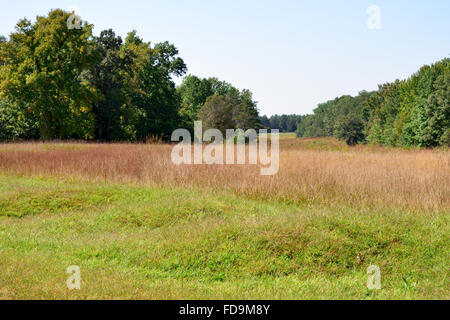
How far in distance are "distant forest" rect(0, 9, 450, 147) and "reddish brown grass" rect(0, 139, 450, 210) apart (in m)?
10.7

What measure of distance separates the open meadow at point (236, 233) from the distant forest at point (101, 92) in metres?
15.4

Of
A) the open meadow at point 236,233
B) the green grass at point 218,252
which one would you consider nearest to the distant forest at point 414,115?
the open meadow at point 236,233

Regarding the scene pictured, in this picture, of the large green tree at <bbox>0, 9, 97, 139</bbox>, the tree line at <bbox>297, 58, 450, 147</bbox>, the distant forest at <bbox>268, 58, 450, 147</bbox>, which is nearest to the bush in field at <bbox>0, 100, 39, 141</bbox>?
the large green tree at <bbox>0, 9, 97, 139</bbox>

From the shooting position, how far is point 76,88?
31.2m

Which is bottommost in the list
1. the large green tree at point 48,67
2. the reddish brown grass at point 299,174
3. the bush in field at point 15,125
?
the reddish brown grass at point 299,174

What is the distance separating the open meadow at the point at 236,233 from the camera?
573cm

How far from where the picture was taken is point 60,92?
104 feet

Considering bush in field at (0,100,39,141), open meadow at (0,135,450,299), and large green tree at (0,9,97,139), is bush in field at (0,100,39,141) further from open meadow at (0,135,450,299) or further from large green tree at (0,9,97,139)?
open meadow at (0,135,450,299)

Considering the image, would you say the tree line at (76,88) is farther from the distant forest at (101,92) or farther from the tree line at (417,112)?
the tree line at (417,112)

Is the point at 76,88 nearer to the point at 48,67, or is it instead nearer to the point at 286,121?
the point at 48,67

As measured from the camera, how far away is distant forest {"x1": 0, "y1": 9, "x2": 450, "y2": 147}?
30.8 m

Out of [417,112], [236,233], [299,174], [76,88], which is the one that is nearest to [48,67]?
[76,88]

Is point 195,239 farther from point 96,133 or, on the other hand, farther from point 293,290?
point 96,133

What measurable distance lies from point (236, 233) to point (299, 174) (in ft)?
18.0
